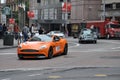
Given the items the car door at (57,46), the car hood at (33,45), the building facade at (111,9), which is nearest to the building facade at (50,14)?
the building facade at (111,9)

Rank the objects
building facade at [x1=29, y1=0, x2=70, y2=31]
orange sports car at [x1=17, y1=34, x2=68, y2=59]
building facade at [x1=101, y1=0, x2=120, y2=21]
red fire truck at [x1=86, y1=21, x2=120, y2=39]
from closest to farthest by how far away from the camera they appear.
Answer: orange sports car at [x1=17, y1=34, x2=68, y2=59] → red fire truck at [x1=86, y1=21, x2=120, y2=39] → building facade at [x1=101, y1=0, x2=120, y2=21] → building facade at [x1=29, y1=0, x2=70, y2=31]

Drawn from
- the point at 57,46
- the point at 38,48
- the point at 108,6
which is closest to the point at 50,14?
the point at 108,6

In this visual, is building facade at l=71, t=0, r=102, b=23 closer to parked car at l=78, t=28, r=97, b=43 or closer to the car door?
parked car at l=78, t=28, r=97, b=43

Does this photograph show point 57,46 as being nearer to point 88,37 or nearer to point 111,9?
point 88,37

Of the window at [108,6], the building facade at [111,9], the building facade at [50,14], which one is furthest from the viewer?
the building facade at [50,14]

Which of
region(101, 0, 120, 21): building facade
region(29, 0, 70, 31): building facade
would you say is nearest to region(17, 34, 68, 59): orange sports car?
region(101, 0, 120, 21): building facade

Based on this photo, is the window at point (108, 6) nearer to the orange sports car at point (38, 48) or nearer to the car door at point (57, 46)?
the car door at point (57, 46)

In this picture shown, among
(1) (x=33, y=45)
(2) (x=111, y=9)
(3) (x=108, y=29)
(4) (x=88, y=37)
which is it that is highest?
(2) (x=111, y=9)

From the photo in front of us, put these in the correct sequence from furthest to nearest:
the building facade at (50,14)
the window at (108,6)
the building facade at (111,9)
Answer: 1. the building facade at (50,14)
2. the window at (108,6)
3. the building facade at (111,9)

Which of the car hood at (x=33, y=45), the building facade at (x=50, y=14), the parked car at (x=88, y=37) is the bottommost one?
the parked car at (x=88, y=37)

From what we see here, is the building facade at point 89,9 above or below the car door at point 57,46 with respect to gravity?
above

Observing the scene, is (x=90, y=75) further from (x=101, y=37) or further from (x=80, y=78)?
(x=101, y=37)

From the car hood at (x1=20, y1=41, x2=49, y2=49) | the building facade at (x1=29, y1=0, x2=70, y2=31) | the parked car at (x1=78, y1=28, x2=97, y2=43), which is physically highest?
the building facade at (x1=29, y1=0, x2=70, y2=31)

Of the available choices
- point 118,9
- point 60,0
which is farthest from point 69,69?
point 60,0
